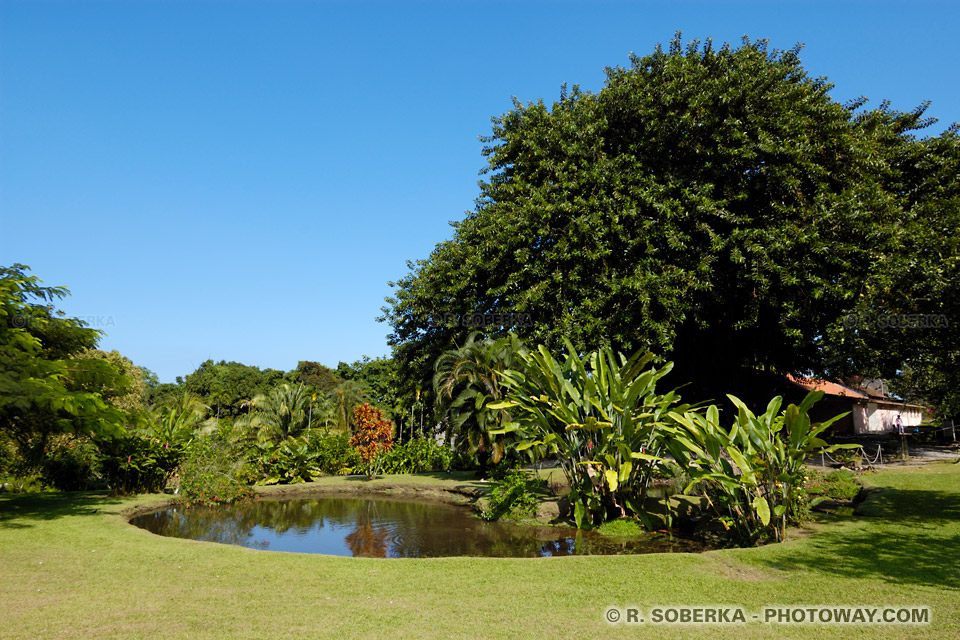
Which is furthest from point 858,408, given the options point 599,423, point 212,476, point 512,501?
point 212,476

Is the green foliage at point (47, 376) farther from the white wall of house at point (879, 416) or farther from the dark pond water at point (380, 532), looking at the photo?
the white wall of house at point (879, 416)

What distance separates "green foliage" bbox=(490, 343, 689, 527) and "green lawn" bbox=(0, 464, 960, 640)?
299 centimetres

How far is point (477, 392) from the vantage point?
16438 mm

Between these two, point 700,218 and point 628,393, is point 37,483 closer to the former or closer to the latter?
point 628,393

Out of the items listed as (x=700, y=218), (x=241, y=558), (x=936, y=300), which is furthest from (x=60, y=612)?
(x=700, y=218)

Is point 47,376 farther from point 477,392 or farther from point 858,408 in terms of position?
point 858,408

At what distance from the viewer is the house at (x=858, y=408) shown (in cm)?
3316

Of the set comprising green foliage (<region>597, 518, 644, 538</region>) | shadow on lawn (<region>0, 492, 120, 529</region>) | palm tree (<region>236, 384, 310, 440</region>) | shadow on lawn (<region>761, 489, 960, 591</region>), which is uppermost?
A: palm tree (<region>236, 384, 310, 440</region>)

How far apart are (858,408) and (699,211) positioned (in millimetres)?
29910

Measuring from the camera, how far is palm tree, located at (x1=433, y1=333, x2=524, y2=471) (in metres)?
16.0

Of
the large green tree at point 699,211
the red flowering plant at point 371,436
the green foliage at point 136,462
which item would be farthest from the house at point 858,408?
the green foliage at point 136,462

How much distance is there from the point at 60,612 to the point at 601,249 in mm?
13601

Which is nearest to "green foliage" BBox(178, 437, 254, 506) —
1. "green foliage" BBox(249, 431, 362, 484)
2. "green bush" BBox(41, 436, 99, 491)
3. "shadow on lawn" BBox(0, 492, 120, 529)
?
"shadow on lawn" BBox(0, 492, 120, 529)

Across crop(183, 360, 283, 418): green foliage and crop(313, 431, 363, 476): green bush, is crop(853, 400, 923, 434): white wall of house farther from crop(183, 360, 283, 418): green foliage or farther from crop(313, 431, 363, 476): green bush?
crop(183, 360, 283, 418): green foliage
